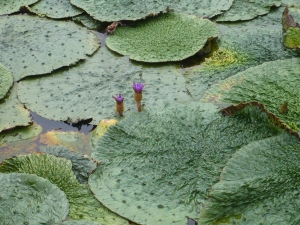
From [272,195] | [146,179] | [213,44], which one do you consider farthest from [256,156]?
[213,44]

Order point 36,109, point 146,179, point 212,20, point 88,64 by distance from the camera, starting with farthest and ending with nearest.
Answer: point 212,20 → point 88,64 → point 36,109 → point 146,179

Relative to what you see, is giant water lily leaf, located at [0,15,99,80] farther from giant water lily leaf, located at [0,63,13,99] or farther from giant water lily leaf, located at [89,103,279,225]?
giant water lily leaf, located at [89,103,279,225]

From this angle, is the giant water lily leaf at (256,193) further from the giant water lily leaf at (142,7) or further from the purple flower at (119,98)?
the giant water lily leaf at (142,7)

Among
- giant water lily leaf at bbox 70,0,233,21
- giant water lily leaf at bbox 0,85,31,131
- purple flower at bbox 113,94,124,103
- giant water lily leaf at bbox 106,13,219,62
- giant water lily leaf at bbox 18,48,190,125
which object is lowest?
giant water lily leaf at bbox 0,85,31,131

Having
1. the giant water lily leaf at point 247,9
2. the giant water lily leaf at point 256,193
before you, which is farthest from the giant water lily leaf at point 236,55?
the giant water lily leaf at point 256,193

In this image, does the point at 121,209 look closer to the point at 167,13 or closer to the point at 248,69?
the point at 248,69

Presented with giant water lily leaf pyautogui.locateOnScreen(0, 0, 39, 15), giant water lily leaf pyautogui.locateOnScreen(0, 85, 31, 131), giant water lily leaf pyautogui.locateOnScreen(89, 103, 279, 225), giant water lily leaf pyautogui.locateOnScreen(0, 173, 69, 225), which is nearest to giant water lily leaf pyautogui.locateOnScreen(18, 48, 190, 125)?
giant water lily leaf pyautogui.locateOnScreen(0, 85, 31, 131)

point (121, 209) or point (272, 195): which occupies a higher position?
point (272, 195)

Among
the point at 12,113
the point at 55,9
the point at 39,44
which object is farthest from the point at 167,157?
the point at 55,9
